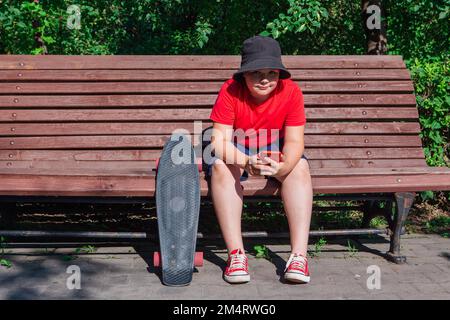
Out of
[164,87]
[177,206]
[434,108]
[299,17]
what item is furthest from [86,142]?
[434,108]

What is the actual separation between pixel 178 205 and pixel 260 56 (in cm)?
102

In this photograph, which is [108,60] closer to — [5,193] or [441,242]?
[5,193]

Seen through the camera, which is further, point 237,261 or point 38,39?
point 38,39

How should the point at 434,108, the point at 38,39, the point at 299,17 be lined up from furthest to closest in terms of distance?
1. the point at 38,39
2. the point at 299,17
3. the point at 434,108

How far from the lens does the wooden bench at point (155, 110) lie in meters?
4.43

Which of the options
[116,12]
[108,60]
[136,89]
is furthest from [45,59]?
[116,12]

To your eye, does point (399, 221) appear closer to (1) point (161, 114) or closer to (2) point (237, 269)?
(2) point (237, 269)

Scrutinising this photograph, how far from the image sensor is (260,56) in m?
3.65

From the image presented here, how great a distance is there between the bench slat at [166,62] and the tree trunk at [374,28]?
5.94 feet

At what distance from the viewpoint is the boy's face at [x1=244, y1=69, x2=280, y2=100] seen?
12.0 ft

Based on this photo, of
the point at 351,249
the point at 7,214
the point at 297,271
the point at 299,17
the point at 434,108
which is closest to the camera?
the point at 297,271

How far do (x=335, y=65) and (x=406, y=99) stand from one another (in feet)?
2.02

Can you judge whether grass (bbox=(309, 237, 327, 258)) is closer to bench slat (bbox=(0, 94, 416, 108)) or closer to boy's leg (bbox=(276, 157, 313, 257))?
boy's leg (bbox=(276, 157, 313, 257))

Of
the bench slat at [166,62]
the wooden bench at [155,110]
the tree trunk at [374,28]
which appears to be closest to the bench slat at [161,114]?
the wooden bench at [155,110]
